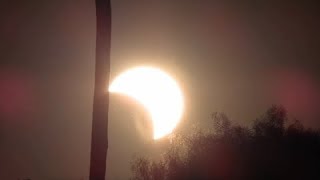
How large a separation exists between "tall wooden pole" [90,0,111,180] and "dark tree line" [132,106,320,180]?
78.0 feet

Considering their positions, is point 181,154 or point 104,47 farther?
point 181,154

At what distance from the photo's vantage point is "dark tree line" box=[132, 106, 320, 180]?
2894 cm

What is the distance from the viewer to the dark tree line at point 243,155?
28941 mm

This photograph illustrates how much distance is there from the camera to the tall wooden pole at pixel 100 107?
5.98 m

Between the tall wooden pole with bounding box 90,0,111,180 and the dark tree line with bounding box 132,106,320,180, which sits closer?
the tall wooden pole with bounding box 90,0,111,180

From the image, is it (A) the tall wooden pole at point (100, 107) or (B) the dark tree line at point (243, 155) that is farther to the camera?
(B) the dark tree line at point (243, 155)

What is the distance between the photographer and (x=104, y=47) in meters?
6.08

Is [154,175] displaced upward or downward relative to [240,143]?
downward

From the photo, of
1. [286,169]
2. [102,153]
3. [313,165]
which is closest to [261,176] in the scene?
[286,169]

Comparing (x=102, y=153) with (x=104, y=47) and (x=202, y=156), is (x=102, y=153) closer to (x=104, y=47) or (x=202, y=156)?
(x=104, y=47)

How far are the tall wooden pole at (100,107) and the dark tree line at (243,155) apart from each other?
936 inches

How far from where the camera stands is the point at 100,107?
6020mm

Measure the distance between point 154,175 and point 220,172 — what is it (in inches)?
300

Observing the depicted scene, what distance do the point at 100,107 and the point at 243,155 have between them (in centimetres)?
2665
